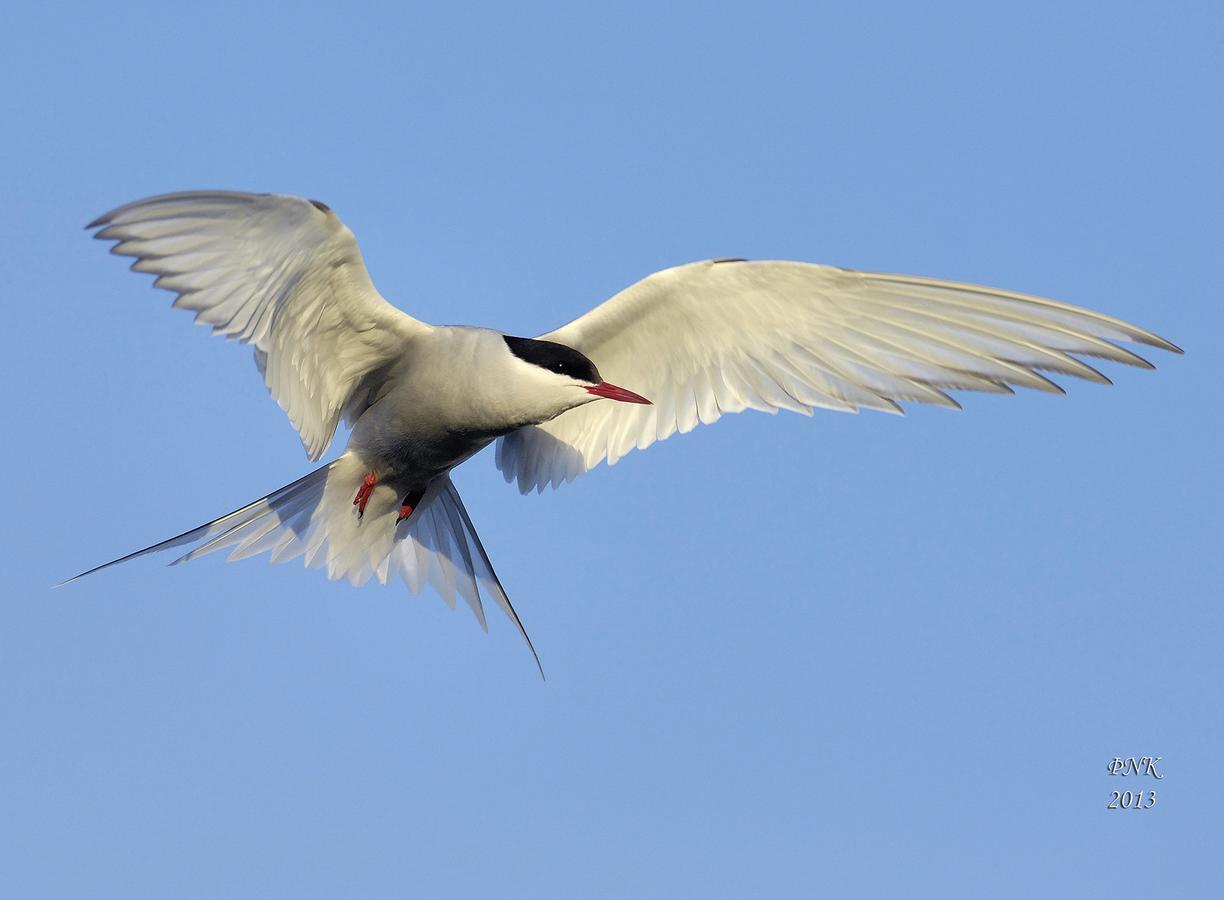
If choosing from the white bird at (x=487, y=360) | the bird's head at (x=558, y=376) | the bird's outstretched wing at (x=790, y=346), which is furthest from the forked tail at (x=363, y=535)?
the bird's head at (x=558, y=376)

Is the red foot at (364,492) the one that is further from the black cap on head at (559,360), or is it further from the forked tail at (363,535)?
the black cap on head at (559,360)

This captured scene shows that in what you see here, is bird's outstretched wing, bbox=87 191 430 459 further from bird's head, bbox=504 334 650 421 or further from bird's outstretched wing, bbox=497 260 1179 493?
bird's outstretched wing, bbox=497 260 1179 493

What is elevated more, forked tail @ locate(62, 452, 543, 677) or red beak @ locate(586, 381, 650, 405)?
red beak @ locate(586, 381, 650, 405)

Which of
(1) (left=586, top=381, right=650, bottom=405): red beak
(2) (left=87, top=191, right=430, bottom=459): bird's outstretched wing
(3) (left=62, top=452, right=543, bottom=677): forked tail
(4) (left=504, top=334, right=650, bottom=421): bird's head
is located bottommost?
(3) (left=62, top=452, right=543, bottom=677): forked tail

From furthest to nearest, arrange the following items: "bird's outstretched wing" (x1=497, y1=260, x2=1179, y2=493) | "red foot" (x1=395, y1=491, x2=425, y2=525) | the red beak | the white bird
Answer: "red foot" (x1=395, y1=491, x2=425, y2=525) < the red beak < "bird's outstretched wing" (x1=497, y1=260, x2=1179, y2=493) < the white bird

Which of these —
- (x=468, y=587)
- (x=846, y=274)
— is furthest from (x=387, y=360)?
(x=846, y=274)

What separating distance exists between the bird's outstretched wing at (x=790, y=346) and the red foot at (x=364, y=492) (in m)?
0.89

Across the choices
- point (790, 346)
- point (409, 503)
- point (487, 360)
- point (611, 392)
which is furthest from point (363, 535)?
point (790, 346)

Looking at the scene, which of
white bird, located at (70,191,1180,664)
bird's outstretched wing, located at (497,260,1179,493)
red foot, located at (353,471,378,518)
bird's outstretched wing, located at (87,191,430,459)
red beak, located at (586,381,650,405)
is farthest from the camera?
red foot, located at (353,471,378,518)

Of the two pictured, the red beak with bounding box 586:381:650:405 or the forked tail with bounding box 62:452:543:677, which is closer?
the red beak with bounding box 586:381:650:405

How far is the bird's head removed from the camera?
263 inches

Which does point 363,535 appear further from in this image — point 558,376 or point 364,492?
point 558,376

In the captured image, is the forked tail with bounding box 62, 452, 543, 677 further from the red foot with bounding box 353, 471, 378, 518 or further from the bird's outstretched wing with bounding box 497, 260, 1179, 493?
the bird's outstretched wing with bounding box 497, 260, 1179, 493

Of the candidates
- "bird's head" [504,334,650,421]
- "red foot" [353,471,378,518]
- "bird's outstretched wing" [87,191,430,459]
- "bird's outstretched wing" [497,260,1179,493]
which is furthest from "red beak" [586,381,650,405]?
"red foot" [353,471,378,518]
